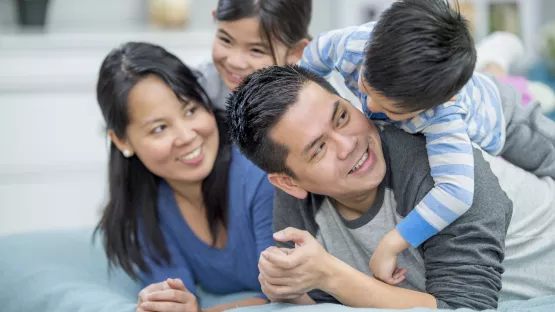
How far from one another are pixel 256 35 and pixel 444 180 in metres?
0.74

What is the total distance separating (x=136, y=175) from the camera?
190cm

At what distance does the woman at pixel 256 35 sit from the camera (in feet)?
5.89

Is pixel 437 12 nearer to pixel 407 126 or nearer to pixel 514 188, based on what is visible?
pixel 407 126

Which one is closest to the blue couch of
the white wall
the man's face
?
the man's face

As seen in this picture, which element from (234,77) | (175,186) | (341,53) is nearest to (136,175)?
(175,186)

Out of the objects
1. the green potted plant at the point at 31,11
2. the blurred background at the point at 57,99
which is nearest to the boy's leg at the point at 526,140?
the blurred background at the point at 57,99

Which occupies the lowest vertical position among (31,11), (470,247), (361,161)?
(31,11)

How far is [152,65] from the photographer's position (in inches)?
68.1

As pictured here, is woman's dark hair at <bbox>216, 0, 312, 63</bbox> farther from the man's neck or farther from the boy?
the man's neck

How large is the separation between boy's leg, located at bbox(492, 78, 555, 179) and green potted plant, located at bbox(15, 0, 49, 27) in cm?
231

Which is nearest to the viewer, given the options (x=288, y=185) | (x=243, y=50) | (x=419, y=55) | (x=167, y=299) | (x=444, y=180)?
(x=419, y=55)

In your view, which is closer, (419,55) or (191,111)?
(419,55)

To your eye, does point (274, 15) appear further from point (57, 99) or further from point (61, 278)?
point (57, 99)

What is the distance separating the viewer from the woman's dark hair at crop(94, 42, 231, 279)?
173 centimetres
